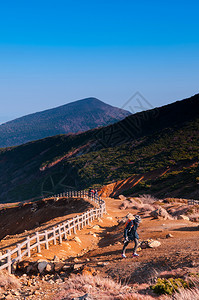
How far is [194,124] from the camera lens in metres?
69.8

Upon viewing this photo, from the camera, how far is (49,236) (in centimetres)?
1480

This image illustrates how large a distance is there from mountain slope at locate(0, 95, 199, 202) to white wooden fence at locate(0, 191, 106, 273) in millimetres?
15436

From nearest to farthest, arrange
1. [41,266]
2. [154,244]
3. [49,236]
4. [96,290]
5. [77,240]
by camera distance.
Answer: [96,290], [41,266], [154,244], [77,240], [49,236]

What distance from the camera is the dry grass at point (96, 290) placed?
17.8 feet

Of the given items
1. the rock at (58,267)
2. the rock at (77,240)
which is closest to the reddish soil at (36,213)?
the rock at (77,240)

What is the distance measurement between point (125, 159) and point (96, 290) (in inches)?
2175

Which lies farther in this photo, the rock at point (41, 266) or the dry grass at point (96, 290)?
the rock at point (41, 266)

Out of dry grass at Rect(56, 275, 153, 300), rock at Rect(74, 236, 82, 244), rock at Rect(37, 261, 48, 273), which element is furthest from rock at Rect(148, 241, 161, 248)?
rock at Rect(74, 236, 82, 244)

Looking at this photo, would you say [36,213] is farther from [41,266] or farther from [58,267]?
[58,267]

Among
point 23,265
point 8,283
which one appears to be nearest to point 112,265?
point 8,283

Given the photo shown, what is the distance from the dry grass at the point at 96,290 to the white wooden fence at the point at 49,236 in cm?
289

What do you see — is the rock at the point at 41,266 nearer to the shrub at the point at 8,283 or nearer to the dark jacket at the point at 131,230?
the shrub at the point at 8,283

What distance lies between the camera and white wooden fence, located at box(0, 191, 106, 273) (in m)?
9.24

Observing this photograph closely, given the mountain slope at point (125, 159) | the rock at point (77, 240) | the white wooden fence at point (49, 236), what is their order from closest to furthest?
1. the white wooden fence at point (49, 236)
2. the rock at point (77, 240)
3. the mountain slope at point (125, 159)
